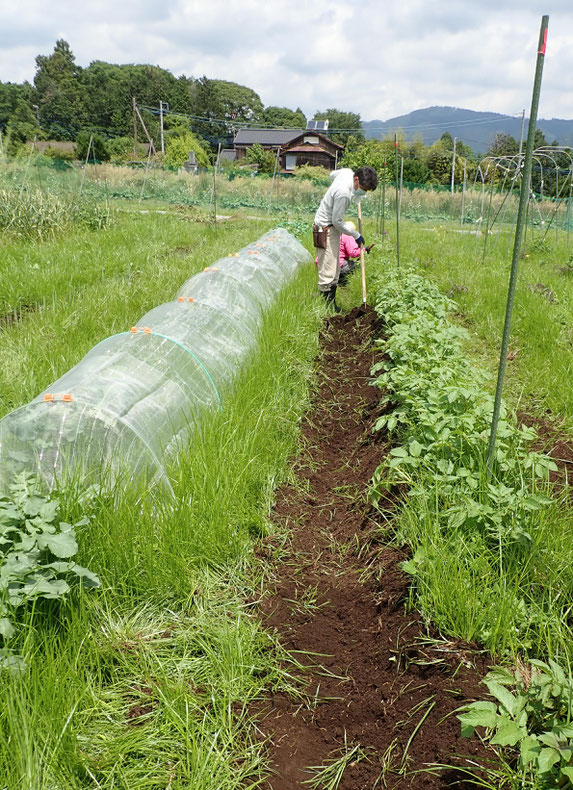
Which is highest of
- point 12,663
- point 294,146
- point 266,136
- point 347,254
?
point 266,136

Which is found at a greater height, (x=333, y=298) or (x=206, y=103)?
(x=206, y=103)

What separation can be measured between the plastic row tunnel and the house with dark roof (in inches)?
2209

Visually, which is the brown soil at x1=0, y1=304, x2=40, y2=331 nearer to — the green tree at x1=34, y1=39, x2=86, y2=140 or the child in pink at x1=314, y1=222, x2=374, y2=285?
the child in pink at x1=314, y1=222, x2=374, y2=285

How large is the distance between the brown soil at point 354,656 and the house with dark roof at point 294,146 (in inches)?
2252

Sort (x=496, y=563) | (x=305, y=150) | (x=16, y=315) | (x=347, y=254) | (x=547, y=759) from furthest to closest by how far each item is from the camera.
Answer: (x=305, y=150) < (x=347, y=254) < (x=16, y=315) < (x=496, y=563) < (x=547, y=759)

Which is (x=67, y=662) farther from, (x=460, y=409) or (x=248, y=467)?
(x=460, y=409)

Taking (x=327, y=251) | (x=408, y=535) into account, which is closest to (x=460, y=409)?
(x=408, y=535)

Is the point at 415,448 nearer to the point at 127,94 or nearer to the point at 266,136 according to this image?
the point at 266,136

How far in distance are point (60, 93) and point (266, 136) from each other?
88.4ft

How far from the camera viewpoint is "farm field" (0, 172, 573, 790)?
163 cm

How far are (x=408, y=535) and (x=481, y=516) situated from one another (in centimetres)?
36

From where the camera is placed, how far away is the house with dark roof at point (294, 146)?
5959 cm

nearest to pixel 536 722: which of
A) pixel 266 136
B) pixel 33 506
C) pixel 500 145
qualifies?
pixel 33 506

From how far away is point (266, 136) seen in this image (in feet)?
225
